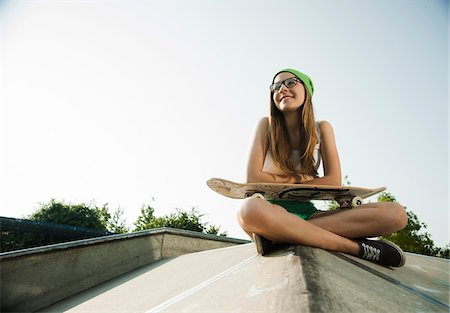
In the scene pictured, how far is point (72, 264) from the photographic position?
2646 mm

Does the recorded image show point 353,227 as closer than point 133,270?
Yes

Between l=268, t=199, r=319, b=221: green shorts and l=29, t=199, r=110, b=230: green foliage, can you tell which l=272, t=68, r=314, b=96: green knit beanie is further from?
l=29, t=199, r=110, b=230: green foliage

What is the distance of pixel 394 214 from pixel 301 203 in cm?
70

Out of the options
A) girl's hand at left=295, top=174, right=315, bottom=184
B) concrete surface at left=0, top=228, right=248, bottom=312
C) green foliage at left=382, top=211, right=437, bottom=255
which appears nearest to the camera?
concrete surface at left=0, top=228, right=248, bottom=312

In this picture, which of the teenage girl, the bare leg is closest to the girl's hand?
the teenage girl

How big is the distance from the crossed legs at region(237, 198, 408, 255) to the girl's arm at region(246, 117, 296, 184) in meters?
0.48

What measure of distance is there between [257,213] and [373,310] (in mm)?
844

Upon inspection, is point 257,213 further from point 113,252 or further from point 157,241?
point 157,241

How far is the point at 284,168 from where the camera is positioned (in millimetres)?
2473

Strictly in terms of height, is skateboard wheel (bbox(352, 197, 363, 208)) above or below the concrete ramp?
above

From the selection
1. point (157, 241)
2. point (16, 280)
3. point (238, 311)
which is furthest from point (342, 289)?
point (157, 241)

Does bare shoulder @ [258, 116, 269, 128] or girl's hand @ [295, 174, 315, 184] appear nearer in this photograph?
girl's hand @ [295, 174, 315, 184]

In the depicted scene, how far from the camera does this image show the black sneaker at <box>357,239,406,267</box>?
1814 millimetres

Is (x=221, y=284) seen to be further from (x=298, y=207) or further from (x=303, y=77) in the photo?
(x=303, y=77)
